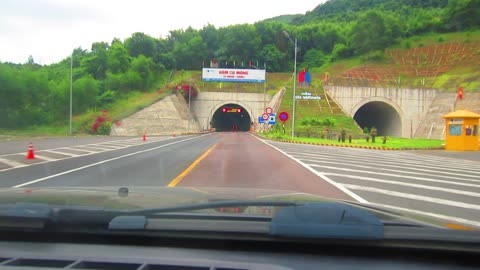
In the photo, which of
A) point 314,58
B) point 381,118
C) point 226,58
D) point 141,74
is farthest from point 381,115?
point 226,58

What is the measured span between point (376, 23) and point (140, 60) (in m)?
48.5

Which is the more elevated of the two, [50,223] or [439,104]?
[439,104]

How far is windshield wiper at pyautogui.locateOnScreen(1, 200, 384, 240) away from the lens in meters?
2.62

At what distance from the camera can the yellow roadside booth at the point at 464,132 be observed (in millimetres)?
32625

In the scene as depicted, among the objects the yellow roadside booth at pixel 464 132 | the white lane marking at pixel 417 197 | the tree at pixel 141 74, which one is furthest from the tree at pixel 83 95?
the white lane marking at pixel 417 197

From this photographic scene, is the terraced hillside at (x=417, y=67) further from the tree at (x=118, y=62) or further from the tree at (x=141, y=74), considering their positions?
the tree at (x=118, y=62)

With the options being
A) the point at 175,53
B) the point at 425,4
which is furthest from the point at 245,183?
the point at 425,4

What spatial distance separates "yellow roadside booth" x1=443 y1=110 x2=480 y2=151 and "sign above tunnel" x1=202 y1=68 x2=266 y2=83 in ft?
161

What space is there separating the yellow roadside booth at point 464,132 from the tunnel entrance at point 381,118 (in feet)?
106

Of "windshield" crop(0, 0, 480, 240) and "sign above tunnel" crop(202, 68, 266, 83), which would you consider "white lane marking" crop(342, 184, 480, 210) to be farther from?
"sign above tunnel" crop(202, 68, 266, 83)

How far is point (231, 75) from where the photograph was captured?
79.3 meters

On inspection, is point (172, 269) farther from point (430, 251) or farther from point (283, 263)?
point (430, 251)

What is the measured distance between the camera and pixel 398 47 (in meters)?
90.1

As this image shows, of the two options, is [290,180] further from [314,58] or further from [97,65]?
[314,58]
